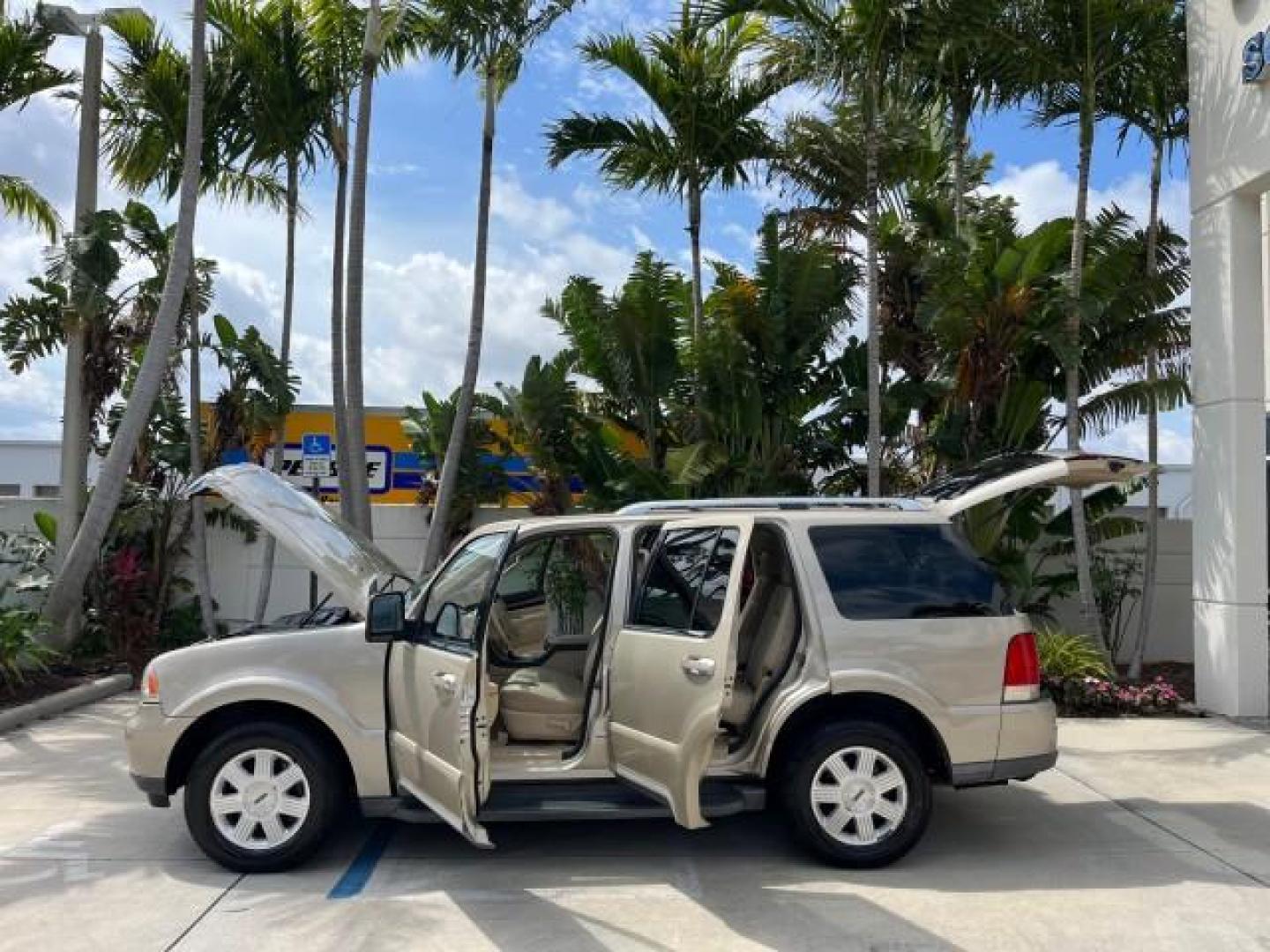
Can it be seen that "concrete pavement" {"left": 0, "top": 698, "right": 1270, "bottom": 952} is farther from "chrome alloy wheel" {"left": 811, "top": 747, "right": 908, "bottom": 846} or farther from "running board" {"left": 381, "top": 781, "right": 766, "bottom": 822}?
"running board" {"left": 381, "top": 781, "right": 766, "bottom": 822}

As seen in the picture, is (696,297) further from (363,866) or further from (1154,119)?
(363,866)

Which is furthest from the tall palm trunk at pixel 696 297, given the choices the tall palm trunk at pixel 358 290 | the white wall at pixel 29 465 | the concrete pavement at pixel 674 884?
the white wall at pixel 29 465

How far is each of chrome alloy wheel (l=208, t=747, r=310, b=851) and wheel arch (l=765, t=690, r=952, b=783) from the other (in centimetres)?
247

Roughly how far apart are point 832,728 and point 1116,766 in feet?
12.4

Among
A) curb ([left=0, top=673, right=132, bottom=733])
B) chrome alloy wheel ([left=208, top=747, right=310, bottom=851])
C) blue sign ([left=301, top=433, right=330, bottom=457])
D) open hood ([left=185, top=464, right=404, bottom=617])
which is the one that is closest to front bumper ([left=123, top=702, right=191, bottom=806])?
chrome alloy wheel ([left=208, top=747, right=310, bottom=851])

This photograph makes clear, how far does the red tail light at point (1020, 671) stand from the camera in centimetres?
598

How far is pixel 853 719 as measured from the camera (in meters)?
5.91

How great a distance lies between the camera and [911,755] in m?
5.86

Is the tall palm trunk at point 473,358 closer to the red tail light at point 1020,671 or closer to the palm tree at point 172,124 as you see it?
the palm tree at point 172,124

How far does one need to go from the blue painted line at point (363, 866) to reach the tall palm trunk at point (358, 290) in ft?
20.6

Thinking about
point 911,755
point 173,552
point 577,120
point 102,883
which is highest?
point 577,120

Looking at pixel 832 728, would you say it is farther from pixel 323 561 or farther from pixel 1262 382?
pixel 1262 382

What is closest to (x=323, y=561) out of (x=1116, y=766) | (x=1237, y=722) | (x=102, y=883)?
(x=102, y=883)

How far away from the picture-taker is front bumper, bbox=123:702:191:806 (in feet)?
19.0
